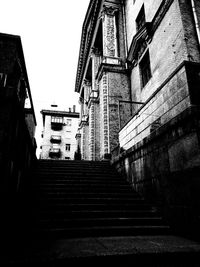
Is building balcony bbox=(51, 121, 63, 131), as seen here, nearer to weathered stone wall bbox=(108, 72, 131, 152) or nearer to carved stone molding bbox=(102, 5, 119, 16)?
carved stone molding bbox=(102, 5, 119, 16)

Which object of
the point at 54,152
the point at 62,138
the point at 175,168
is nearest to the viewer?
the point at 175,168

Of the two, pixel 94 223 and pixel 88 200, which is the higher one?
pixel 88 200

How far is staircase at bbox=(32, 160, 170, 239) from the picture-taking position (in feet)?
14.2

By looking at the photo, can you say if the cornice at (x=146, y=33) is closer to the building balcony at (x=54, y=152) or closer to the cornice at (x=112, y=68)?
the cornice at (x=112, y=68)

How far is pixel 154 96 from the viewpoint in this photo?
5.82 metres

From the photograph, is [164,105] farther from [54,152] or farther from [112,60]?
[54,152]

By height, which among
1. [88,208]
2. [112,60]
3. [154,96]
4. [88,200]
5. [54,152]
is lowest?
[88,208]

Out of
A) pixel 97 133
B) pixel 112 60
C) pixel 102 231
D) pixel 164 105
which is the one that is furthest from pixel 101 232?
pixel 97 133

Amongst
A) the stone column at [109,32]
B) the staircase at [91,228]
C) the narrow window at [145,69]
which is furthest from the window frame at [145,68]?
the staircase at [91,228]

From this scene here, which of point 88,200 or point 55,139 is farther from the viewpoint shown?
point 55,139

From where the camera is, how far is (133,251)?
2.99m

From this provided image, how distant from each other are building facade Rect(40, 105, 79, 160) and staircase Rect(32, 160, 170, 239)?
35914 millimetres

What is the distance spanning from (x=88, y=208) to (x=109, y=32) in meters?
14.5

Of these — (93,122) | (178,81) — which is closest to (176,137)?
(178,81)
